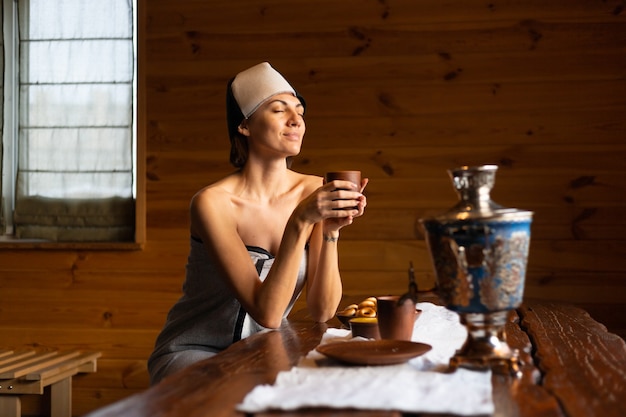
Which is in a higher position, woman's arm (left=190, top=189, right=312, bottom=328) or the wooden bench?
woman's arm (left=190, top=189, right=312, bottom=328)

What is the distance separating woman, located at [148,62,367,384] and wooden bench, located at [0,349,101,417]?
43.3 inches

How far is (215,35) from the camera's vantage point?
3.72m

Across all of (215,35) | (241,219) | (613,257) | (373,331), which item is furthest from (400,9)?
(373,331)

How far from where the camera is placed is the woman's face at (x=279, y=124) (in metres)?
2.28

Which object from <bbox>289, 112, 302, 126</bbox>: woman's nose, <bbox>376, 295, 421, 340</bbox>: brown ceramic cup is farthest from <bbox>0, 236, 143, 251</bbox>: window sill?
<bbox>376, 295, 421, 340</bbox>: brown ceramic cup

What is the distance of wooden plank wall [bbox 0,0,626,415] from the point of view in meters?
3.48

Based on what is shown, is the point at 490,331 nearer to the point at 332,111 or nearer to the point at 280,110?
the point at 280,110

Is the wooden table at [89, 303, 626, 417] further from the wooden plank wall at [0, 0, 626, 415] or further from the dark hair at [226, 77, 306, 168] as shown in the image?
the wooden plank wall at [0, 0, 626, 415]

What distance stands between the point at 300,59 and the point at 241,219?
59.5 inches

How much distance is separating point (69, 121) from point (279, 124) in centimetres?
191

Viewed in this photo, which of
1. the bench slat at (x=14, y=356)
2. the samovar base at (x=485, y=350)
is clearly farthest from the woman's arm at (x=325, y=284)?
the bench slat at (x=14, y=356)

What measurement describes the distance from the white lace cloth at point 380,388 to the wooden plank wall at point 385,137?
2171mm

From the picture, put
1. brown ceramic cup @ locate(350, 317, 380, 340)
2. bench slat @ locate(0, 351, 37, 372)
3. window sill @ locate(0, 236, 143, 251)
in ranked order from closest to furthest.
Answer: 1. brown ceramic cup @ locate(350, 317, 380, 340)
2. bench slat @ locate(0, 351, 37, 372)
3. window sill @ locate(0, 236, 143, 251)

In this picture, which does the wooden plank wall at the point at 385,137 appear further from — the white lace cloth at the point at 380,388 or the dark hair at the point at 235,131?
the white lace cloth at the point at 380,388
